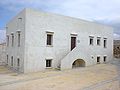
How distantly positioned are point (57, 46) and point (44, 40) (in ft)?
7.19

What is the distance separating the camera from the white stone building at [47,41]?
20109 mm

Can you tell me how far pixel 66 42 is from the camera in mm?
23891

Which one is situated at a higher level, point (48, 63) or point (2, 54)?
point (2, 54)

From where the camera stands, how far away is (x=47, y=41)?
2198cm

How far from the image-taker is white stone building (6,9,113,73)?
20109 millimetres

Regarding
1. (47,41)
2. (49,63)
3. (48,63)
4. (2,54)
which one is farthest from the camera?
(2,54)

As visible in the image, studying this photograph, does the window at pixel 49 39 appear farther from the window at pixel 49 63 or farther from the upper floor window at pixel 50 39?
the window at pixel 49 63

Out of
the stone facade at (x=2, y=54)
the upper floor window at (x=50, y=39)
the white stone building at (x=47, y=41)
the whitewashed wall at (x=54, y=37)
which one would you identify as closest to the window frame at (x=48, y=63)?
the white stone building at (x=47, y=41)

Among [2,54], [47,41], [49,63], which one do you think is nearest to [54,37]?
[47,41]

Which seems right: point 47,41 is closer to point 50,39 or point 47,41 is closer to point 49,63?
point 50,39

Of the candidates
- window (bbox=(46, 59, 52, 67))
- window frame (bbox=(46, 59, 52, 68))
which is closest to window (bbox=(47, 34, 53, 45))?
window frame (bbox=(46, 59, 52, 68))

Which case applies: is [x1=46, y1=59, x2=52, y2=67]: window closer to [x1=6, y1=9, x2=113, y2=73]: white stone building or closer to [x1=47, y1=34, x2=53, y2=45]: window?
[x1=6, y1=9, x2=113, y2=73]: white stone building

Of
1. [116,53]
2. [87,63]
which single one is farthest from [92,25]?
[116,53]

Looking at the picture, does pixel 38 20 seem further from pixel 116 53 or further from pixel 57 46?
pixel 116 53
